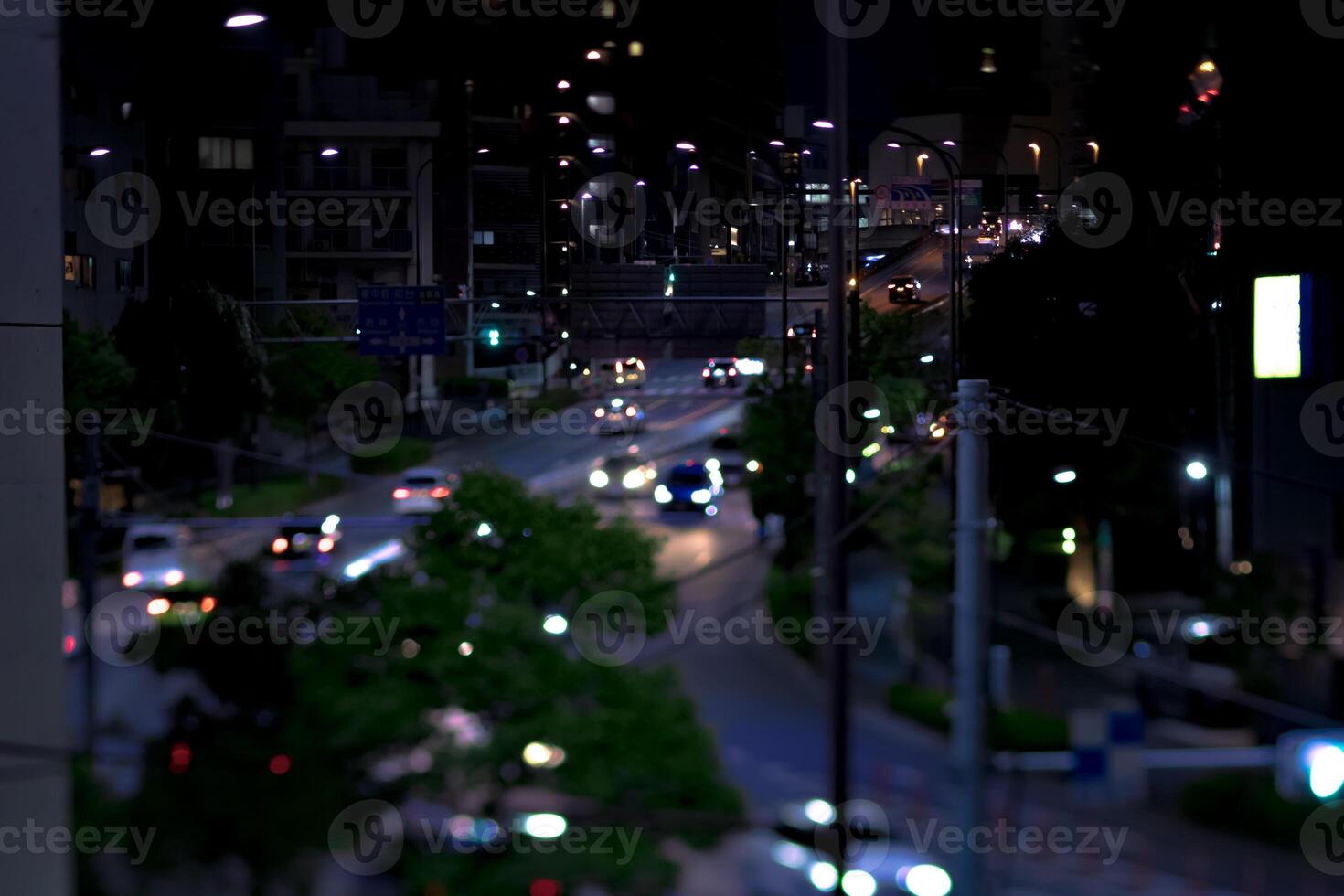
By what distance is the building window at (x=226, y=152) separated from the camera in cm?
1153

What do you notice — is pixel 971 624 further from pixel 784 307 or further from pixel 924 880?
pixel 784 307

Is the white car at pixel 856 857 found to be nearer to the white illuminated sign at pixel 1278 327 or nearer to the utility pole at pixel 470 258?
the white illuminated sign at pixel 1278 327

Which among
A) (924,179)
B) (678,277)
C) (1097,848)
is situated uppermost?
(924,179)

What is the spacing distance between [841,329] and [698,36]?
27.5m

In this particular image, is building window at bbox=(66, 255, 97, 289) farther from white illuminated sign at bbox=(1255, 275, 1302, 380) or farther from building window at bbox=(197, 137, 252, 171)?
white illuminated sign at bbox=(1255, 275, 1302, 380)

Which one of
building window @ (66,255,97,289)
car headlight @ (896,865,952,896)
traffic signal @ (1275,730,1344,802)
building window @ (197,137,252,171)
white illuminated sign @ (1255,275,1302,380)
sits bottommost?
car headlight @ (896,865,952,896)

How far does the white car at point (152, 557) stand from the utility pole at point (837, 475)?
383 cm

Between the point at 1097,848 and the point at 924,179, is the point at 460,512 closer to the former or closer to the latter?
the point at 1097,848

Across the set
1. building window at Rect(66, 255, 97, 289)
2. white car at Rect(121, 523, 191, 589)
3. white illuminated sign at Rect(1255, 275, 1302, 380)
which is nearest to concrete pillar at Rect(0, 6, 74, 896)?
white car at Rect(121, 523, 191, 589)

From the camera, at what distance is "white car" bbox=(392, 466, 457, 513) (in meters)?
7.58

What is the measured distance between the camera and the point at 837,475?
527 cm

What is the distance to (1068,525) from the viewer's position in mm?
7844

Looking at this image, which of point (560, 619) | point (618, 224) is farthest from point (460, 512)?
point (618, 224)

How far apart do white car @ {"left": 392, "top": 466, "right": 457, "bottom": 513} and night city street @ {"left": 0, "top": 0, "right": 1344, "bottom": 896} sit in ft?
0.11
